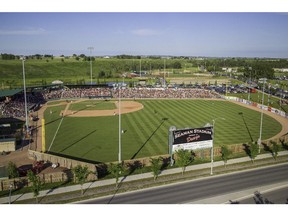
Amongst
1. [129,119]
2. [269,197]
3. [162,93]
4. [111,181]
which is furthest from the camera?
[162,93]

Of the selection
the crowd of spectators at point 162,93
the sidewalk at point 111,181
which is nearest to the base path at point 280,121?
the sidewalk at point 111,181

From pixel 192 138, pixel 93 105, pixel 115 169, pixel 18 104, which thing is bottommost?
pixel 115 169

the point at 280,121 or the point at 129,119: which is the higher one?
the point at 129,119

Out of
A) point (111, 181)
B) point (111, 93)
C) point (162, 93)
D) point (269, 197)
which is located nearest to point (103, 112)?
point (111, 93)

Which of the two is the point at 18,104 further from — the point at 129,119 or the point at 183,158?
the point at 183,158

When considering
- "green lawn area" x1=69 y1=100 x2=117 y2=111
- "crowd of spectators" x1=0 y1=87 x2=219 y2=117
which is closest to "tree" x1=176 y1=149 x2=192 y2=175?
"green lawn area" x1=69 y1=100 x2=117 y2=111

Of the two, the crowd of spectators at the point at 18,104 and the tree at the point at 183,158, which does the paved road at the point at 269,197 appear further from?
the crowd of spectators at the point at 18,104

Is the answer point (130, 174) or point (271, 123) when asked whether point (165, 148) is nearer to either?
point (130, 174)
